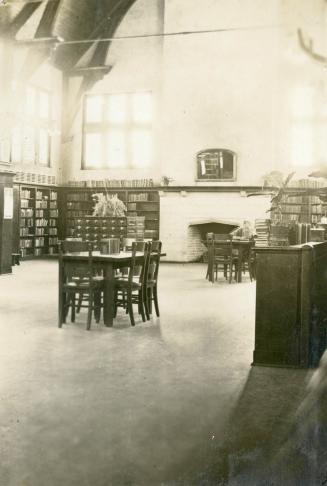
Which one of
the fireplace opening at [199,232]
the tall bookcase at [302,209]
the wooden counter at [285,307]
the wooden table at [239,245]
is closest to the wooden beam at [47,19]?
the fireplace opening at [199,232]

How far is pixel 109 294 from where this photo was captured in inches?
229

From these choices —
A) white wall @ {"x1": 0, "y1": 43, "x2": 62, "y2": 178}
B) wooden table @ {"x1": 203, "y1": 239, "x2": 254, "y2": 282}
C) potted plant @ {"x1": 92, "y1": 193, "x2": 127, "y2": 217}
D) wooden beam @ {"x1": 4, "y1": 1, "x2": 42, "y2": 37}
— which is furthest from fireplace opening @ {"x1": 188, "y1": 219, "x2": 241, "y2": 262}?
A: wooden beam @ {"x1": 4, "y1": 1, "x2": 42, "y2": 37}

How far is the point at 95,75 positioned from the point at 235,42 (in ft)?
13.6

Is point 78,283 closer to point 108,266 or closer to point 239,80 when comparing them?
point 108,266

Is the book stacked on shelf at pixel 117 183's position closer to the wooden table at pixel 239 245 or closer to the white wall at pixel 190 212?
the white wall at pixel 190 212

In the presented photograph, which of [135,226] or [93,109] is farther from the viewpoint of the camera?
[93,109]

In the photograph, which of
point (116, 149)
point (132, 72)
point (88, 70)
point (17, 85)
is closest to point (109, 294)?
point (17, 85)

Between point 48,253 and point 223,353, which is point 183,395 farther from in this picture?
point 48,253

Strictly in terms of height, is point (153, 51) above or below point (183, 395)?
above

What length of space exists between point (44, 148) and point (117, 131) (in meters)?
2.14

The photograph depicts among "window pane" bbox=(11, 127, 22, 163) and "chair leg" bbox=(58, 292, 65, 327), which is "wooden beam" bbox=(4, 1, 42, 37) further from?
"chair leg" bbox=(58, 292, 65, 327)

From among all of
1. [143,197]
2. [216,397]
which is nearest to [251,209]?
[143,197]

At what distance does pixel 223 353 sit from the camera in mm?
4809

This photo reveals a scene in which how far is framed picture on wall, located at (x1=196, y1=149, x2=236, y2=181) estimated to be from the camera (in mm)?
14875
